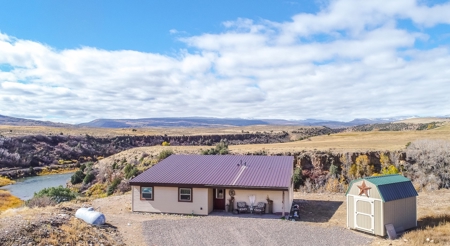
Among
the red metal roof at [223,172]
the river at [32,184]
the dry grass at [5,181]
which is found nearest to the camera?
the red metal roof at [223,172]

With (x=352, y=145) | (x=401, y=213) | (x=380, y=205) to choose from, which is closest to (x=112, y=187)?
(x=380, y=205)

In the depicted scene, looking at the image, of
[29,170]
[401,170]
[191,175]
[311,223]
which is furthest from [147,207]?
[29,170]

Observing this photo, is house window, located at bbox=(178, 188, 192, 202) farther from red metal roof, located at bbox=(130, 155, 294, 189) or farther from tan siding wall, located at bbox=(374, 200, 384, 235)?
tan siding wall, located at bbox=(374, 200, 384, 235)

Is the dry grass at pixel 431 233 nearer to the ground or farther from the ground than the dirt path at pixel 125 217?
farther from the ground

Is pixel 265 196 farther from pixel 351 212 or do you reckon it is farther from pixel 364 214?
pixel 364 214

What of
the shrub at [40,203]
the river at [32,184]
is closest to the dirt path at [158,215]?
the shrub at [40,203]

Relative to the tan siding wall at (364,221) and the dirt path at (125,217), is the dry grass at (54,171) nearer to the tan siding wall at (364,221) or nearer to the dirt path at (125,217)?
the dirt path at (125,217)
